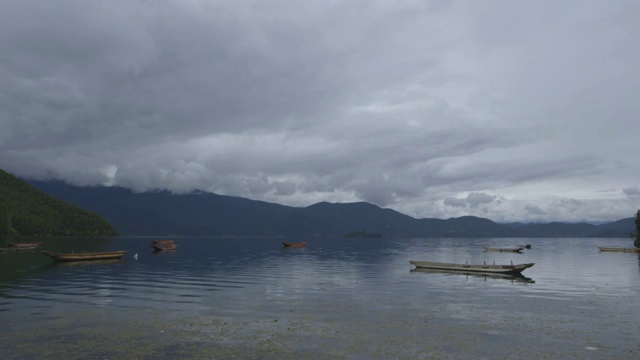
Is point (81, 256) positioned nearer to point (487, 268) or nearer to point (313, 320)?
point (313, 320)

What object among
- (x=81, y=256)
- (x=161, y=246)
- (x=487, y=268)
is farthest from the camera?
(x=161, y=246)

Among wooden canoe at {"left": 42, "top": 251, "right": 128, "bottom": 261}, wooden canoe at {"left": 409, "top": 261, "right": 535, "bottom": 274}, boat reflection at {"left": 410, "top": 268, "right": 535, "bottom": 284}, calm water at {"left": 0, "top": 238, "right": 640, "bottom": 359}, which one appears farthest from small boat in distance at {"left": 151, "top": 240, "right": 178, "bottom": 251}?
wooden canoe at {"left": 409, "top": 261, "right": 535, "bottom": 274}

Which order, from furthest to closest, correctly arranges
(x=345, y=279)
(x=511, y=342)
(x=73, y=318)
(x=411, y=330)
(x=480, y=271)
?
1. (x=480, y=271)
2. (x=345, y=279)
3. (x=73, y=318)
4. (x=411, y=330)
5. (x=511, y=342)

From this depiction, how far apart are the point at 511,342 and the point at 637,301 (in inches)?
1319

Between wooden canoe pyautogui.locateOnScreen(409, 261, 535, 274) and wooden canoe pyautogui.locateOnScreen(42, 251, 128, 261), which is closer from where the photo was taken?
wooden canoe pyautogui.locateOnScreen(409, 261, 535, 274)

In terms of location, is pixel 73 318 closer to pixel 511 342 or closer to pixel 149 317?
pixel 149 317

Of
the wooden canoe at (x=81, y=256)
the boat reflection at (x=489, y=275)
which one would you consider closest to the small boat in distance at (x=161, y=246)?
the wooden canoe at (x=81, y=256)

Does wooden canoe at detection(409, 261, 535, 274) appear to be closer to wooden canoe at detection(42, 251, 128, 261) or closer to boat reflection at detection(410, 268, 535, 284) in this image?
boat reflection at detection(410, 268, 535, 284)

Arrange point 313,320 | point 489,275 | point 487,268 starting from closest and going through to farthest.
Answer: point 313,320
point 489,275
point 487,268

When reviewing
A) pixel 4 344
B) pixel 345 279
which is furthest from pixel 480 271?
pixel 4 344

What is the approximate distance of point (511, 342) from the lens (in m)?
31.9

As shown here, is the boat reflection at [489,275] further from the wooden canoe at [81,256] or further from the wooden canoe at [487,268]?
the wooden canoe at [81,256]

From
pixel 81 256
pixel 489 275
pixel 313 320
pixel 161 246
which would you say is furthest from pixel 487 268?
pixel 161 246

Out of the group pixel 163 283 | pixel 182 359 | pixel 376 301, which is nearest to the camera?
pixel 182 359
